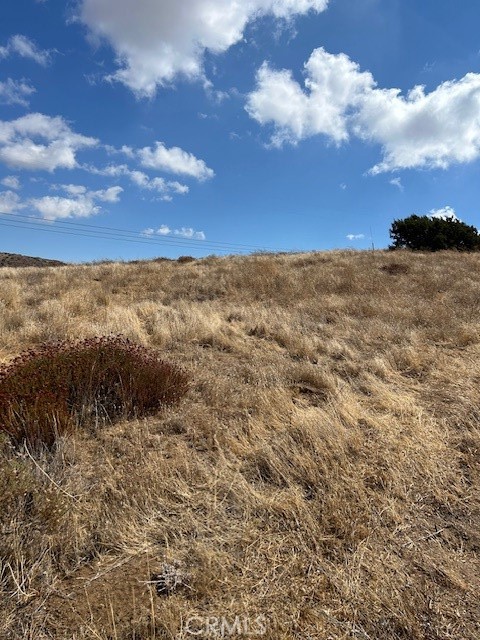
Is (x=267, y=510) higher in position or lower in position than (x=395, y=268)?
lower

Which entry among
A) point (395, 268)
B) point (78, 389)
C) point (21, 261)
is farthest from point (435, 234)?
point (21, 261)

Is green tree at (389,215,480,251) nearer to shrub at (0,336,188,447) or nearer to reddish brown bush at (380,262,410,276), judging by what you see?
reddish brown bush at (380,262,410,276)

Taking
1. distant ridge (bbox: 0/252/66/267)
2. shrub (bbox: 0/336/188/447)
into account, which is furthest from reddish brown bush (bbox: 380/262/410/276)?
distant ridge (bbox: 0/252/66/267)

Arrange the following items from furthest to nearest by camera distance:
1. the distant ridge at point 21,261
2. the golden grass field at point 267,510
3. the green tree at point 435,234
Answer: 1. the distant ridge at point 21,261
2. the green tree at point 435,234
3. the golden grass field at point 267,510

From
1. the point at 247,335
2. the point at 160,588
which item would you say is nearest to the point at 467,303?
the point at 247,335

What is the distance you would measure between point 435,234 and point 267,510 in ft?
96.2

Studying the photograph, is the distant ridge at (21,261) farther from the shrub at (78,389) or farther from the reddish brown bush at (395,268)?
the shrub at (78,389)

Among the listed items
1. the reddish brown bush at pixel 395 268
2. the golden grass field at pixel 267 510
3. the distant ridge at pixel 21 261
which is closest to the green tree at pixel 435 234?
the reddish brown bush at pixel 395 268

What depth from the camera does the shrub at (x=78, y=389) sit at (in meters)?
3.59

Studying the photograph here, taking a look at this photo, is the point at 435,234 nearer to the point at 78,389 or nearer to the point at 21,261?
the point at 78,389

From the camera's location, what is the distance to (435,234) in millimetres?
27875

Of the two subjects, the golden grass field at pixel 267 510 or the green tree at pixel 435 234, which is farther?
the green tree at pixel 435 234

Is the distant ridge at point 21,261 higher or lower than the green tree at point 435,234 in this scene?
lower

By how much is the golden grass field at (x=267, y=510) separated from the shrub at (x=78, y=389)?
0.73 ft
